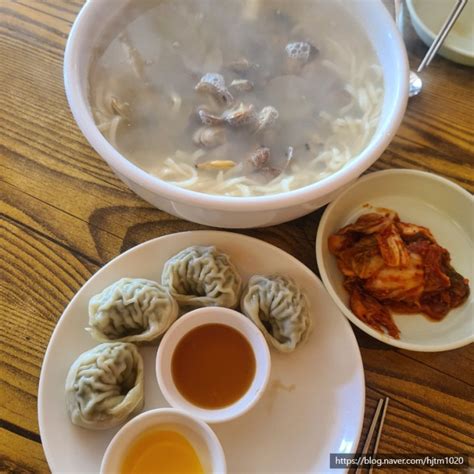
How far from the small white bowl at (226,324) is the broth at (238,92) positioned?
0.29m

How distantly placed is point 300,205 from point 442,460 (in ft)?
2.29

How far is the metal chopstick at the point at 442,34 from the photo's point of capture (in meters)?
1.43

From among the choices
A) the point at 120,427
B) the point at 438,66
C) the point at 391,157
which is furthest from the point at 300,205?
the point at 438,66

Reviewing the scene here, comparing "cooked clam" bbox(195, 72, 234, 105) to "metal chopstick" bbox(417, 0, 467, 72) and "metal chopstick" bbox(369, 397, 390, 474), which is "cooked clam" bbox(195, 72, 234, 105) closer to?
"metal chopstick" bbox(417, 0, 467, 72)

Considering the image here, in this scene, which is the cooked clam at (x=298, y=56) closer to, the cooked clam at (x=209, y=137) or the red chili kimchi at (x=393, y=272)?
the cooked clam at (x=209, y=137)

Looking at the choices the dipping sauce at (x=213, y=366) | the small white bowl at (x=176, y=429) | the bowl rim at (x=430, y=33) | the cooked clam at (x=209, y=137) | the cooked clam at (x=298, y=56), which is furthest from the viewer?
the bowl rim at (x=430, y=33)

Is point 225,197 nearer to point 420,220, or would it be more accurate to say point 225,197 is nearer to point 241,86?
point 241,86

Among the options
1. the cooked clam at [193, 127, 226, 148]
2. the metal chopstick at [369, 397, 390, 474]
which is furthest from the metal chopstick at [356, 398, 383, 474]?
the cooked clam at [193, 127, 226, 148]

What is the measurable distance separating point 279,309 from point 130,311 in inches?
13.7

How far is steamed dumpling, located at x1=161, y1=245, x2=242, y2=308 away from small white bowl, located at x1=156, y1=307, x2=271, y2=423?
0.05 metres

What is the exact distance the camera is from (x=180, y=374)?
120 cm

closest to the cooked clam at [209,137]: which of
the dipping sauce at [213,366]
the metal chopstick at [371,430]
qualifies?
the dipping sauce at [213,366]

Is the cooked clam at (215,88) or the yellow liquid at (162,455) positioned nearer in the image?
the yellow liquid at (162,455)

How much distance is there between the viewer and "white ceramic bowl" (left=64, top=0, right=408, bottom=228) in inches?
42.7
